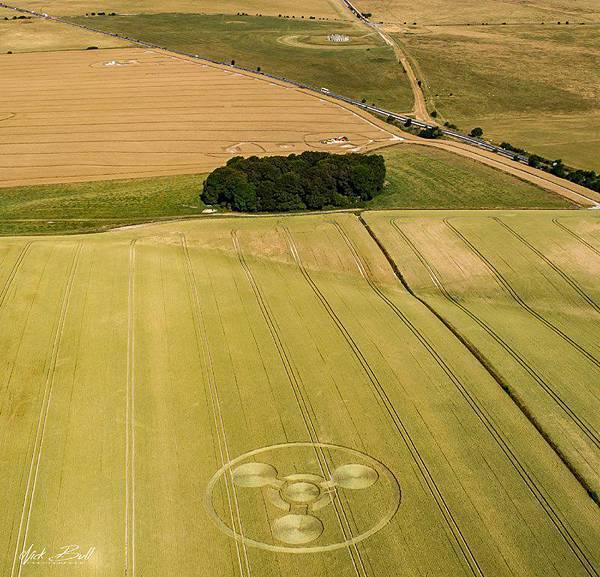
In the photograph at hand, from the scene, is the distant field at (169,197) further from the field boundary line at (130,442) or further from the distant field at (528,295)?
the field boundary line at (130,442)

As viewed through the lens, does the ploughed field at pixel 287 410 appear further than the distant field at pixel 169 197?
No

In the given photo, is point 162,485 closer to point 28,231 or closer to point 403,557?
point 403,557

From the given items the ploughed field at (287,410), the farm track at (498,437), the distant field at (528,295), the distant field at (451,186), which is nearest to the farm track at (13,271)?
the ploughed field at (287,410)

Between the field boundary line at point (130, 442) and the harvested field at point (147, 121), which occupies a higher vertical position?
the harvested field at point (147, 121)

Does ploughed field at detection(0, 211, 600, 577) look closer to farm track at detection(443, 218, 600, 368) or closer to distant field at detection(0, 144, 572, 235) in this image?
farm track at detection(443, 218, 600, 368)

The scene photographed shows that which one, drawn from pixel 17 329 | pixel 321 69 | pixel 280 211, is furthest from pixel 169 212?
pixel 321 69

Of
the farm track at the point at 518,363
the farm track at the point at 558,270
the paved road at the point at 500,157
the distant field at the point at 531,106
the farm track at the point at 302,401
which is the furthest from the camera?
the distant field at the point at 531,106

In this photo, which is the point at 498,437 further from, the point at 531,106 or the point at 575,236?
the point at 531,106

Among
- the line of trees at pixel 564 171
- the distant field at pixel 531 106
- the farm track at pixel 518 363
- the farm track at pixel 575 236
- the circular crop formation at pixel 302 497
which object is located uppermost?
the distant field at pixel 531 106
